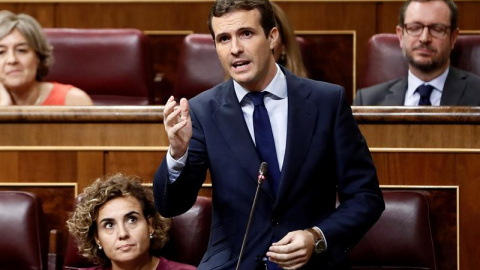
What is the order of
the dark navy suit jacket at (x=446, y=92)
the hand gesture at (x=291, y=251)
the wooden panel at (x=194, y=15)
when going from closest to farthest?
the hand gesture at (x=291, y=251), the dark navy suit jacket at (x=446, y=92), the wooden panel at (x=194, y=15)

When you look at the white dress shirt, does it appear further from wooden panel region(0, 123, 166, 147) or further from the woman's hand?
the woman's hand

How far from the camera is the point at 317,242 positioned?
0.89 meters

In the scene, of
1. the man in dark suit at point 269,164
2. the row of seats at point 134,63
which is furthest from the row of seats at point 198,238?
the row of seats at point 134,63

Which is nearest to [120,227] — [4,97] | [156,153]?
[156,153]

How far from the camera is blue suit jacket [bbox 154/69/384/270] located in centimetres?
92

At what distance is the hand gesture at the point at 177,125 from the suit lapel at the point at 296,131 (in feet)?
0.33

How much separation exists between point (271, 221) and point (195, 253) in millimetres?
213

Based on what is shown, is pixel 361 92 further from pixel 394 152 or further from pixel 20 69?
pixel 20 69

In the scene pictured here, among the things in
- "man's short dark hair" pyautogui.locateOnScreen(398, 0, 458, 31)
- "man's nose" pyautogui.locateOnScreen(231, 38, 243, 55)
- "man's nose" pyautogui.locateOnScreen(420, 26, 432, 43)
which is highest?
"man's short dark hair" pyautogui.locateOnScreen(398, 0, 458, 31)

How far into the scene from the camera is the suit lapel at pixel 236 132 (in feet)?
3.03

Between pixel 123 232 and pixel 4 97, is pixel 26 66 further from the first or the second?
pixel 123 232

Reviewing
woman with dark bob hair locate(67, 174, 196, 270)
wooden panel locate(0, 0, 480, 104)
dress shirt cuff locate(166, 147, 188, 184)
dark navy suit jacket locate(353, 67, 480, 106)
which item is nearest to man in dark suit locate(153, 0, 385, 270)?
dress shirt cuff locate(166, 147, 188, 184)

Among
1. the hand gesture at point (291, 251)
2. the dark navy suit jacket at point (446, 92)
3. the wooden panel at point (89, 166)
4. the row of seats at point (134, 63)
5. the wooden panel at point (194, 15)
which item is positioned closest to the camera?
the hand gesture at point (291, 251)

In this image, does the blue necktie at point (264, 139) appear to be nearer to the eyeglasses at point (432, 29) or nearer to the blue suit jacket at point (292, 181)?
the blue suit jacket at point (292, 181)
